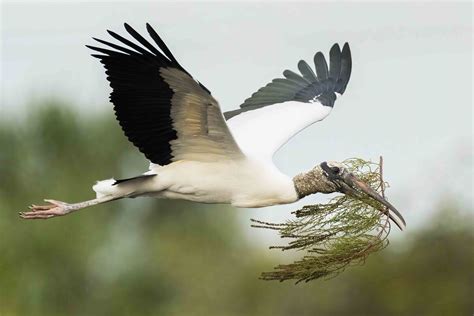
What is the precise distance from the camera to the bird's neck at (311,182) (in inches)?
477

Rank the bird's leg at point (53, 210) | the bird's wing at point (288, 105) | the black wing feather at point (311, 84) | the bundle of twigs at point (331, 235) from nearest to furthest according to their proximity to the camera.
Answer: the bundle of twigs at point (331, 235) → the bird's leg at point (53, 210) → the bird's wing at point (288, 105) → the black wing feather at point (311, 84)

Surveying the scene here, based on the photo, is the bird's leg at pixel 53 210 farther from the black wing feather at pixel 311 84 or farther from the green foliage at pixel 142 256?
the green foliage at pixel 142 256

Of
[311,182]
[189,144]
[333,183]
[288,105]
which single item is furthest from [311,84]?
[189,144]

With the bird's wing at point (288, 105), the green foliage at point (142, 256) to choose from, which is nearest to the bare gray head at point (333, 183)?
the bird's wing at point (288, 105)

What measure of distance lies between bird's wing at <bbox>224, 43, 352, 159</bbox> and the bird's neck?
522 mm

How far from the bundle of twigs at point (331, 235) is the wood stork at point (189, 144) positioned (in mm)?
244

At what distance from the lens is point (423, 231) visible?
28.7 m

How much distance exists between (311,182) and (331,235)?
1103 mm

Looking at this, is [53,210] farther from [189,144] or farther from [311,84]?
[311,84]

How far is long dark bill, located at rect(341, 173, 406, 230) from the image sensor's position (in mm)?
11438

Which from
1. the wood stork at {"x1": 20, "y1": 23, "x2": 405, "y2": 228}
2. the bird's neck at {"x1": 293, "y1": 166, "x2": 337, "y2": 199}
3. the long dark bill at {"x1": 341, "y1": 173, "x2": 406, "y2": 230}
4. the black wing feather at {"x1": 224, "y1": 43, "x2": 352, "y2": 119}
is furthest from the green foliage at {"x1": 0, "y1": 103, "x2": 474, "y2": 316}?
the long dark bill at {"x1": 341, "y1": 173, "x2": 406, "y2": 230}

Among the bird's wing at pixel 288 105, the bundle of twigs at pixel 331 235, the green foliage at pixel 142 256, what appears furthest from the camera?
the green foliage at pixel 142 256

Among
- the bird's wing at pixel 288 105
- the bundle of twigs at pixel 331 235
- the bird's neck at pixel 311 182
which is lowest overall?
the bundle of twigs at pixel 331 235

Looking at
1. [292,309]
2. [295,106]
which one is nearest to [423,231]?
[292,309]
